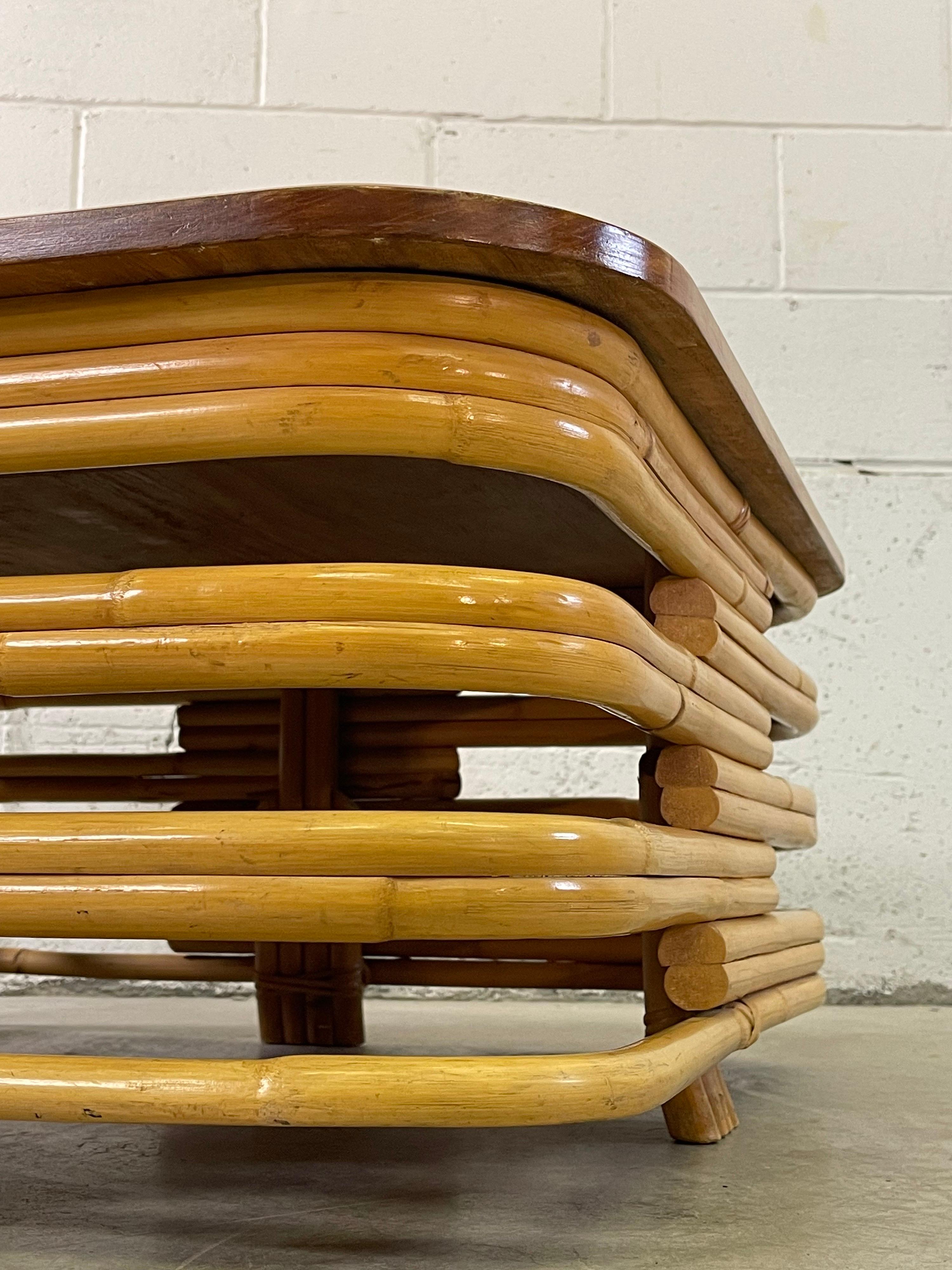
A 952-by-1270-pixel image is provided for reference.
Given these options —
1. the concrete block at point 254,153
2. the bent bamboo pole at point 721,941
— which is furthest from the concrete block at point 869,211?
the bent bamboo pole at point 721,941

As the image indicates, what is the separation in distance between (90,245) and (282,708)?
91cm

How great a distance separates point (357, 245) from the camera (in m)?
0.93

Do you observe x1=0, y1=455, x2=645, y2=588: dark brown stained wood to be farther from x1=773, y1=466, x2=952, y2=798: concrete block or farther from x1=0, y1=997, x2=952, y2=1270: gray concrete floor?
x1=773, y1=466, x2=952, y2=798: concrete block

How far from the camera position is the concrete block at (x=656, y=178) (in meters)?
3.22

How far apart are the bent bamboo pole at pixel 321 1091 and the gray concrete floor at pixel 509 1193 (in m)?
0.11

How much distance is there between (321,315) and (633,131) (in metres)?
2.54

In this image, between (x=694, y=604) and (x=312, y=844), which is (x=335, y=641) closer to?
(x=312, y=844)

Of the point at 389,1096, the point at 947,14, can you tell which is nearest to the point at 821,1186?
the point at 389,1096

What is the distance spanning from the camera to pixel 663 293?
1.03 meters

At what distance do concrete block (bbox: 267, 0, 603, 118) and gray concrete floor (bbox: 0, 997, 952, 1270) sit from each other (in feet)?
8.03

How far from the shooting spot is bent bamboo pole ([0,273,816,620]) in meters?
0.97

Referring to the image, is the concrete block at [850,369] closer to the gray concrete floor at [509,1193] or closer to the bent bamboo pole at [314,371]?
the gray concrete floor at [509,1193]

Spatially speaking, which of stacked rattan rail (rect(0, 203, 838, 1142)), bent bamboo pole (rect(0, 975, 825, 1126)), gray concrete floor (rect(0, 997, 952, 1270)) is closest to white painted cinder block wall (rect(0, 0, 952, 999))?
gray concrete floor (rect(0, 997, 952, 1270))

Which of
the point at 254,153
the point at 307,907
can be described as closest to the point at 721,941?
the point at 307,907
